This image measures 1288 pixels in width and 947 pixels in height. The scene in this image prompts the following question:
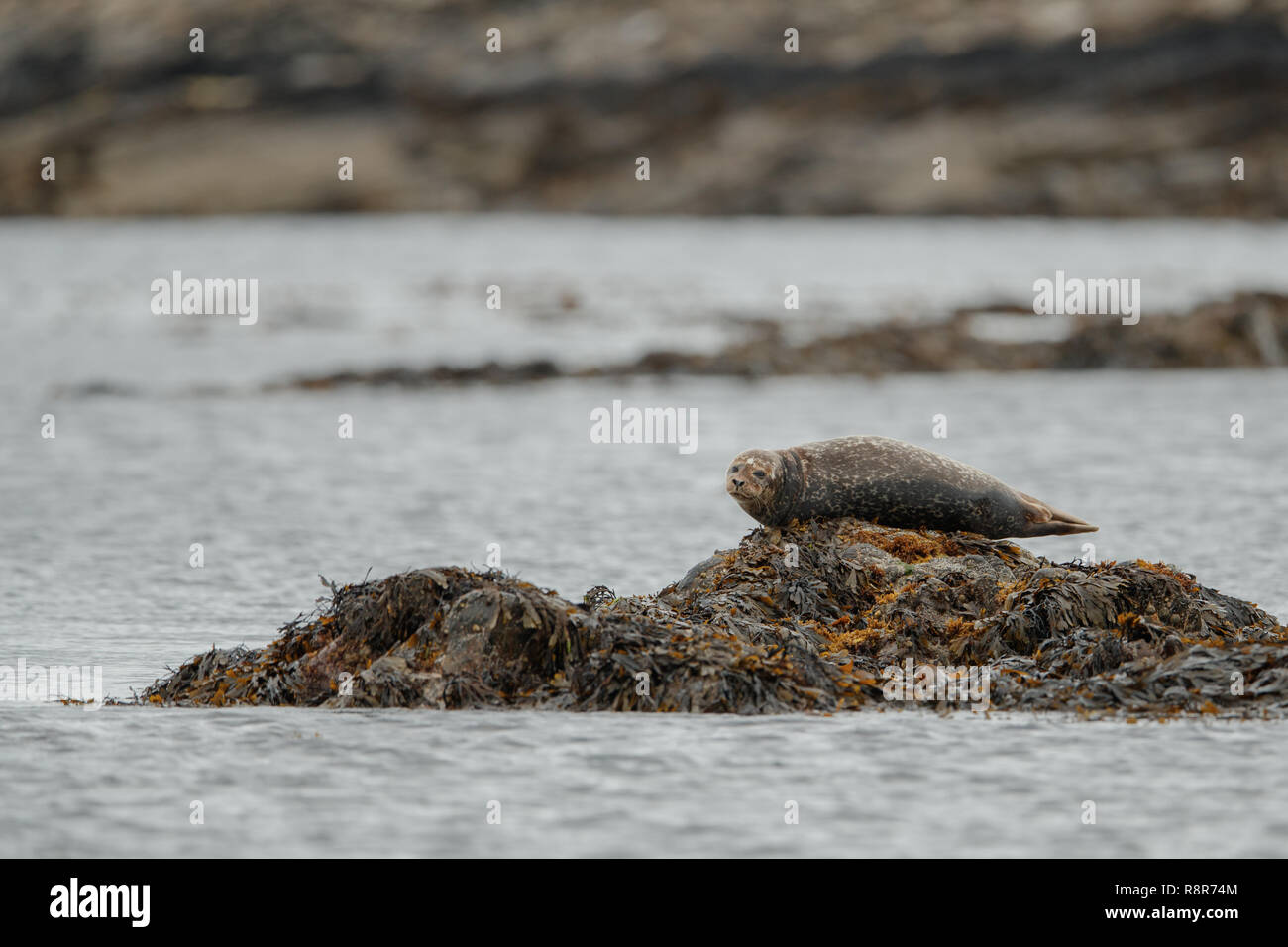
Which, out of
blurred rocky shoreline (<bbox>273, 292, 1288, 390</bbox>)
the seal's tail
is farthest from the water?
blurred rocky shoreline (<bbox>273, 292, 1288, 390</bbox>)

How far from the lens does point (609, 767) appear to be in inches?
316

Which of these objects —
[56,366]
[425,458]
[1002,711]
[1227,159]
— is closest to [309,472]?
[425,458]

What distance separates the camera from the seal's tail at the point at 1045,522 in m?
11.4

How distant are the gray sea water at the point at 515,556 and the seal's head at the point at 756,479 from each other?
182 cm

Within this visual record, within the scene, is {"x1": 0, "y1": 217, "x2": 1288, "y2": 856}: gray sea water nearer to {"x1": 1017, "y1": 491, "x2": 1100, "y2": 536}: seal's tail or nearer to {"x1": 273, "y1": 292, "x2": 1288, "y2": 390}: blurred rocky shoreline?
{"x1": 273, "y1": 292, "x2": 1288, "y2": 390}: blurred rocky shoreline

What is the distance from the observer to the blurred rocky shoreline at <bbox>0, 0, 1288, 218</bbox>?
388 feet

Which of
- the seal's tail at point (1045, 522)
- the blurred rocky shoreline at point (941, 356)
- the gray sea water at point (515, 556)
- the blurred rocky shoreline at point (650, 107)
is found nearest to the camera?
the gray sea water at point (515, 556)

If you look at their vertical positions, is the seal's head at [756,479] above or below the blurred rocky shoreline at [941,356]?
below

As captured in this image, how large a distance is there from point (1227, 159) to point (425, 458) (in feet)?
330

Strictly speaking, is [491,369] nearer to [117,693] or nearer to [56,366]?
[56,366]

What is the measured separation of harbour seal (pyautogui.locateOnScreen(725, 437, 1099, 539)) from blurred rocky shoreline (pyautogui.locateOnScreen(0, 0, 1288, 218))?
10687 cm

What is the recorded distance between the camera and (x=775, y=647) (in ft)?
30.6

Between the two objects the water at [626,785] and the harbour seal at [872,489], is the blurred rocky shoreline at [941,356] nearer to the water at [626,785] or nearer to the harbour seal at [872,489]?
the harbour seal at [872,489]

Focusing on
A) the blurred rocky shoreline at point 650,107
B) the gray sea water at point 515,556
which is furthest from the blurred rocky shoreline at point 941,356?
the blurred rocky shoreline at point 650,107
